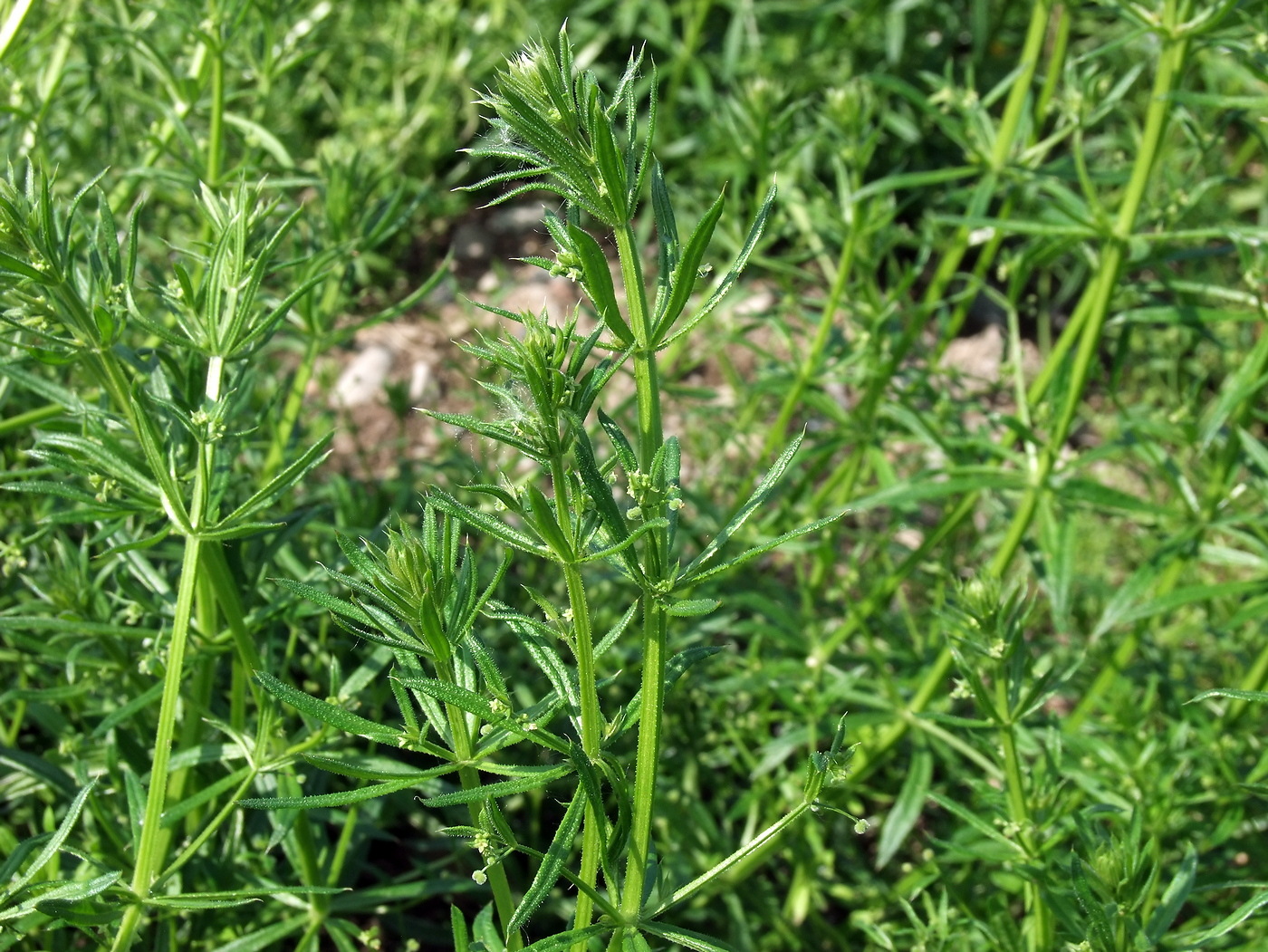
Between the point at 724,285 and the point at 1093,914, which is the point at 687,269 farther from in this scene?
the point at 1093,914

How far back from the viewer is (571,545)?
1207mm

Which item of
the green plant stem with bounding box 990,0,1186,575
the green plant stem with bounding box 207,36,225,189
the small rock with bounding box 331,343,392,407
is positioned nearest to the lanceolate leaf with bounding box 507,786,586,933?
the green plant stem with bounding box 990,0,1186,575

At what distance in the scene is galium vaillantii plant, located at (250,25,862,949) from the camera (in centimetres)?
115

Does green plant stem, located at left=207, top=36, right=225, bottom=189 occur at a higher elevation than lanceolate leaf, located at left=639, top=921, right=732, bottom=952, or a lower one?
higher

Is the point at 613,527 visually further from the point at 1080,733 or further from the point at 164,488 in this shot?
the point at 1080,733

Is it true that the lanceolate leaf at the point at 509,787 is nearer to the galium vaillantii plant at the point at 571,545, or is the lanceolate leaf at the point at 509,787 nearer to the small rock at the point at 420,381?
the galium vaillantii plant at the point at 571,545

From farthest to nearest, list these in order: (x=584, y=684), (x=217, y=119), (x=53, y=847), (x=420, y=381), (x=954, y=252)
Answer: (x=420, y=381) → (x=954, y=252) → (x=217, y=119) → (x=53, y=847) → (x=584, y=684)

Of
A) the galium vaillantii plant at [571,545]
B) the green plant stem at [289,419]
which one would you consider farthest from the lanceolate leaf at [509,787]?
the green plant stem at [289,419]

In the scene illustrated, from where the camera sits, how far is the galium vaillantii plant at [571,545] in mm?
1152

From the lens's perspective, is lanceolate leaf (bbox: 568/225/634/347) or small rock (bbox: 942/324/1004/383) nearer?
lanceolate leaf (bbox: 568/225/634/347)

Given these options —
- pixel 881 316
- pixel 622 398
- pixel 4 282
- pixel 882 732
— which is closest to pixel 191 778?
pixel 4 282

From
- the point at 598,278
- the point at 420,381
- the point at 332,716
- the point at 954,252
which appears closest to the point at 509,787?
the point at 332,716

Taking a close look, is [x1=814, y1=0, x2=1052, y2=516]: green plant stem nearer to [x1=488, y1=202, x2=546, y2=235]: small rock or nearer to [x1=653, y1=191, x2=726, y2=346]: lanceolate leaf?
[x1=653, y1=191, x2=726, y2=346]: lanceolate leaf

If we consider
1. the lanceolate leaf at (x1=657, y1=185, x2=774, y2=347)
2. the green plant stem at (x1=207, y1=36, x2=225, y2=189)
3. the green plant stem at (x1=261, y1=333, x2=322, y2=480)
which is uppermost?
the green plant stem at (x1=207, y1=36, x2=225, y2=189)
